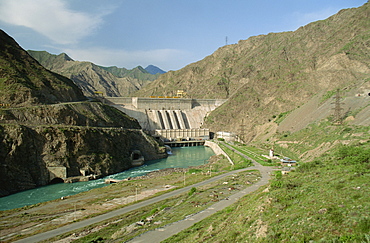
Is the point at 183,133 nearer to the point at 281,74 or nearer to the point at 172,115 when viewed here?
the point at 172,115

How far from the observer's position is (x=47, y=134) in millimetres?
46094

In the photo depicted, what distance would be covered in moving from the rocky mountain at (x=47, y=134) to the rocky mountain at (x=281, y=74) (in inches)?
1625

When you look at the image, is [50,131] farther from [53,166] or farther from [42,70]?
[42,70]

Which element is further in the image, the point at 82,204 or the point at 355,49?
the point at 355,49

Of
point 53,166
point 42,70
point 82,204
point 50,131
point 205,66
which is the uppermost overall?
point 205,66

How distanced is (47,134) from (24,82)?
2238cm

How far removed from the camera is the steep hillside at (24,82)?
5701cm

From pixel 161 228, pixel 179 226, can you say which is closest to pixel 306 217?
pixel 179 226

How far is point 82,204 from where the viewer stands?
31.7 meters

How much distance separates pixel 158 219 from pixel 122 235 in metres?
3.33

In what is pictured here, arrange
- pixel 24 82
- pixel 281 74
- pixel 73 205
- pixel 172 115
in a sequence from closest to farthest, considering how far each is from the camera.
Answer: pixel 73 205, pixel 24 82, pixel 281 74, pixel 172 115

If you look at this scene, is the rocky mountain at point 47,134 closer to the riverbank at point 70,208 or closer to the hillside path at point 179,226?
the riverbank at point 70,208

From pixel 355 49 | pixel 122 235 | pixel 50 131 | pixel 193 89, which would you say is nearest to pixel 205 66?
pixel 193 89

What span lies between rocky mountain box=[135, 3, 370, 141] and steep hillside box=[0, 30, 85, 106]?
5671cm
